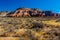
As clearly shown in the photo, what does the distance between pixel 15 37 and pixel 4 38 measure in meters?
0.79

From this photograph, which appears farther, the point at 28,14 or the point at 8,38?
the point at 28,14

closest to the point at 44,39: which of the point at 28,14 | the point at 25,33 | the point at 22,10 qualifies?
the point at 25,33

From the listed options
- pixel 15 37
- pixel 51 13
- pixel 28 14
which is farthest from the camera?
pixel 51 13

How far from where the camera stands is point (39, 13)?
223 feet

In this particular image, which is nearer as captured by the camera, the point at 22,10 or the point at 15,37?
the point at 15,37

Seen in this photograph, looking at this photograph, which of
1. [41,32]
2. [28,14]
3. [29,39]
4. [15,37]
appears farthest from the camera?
[28,14]

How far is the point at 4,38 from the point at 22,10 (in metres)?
58.4

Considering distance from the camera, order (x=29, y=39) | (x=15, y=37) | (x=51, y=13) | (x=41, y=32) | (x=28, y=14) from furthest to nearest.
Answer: (x=51, y=13)
(x=28, y=14)
(x=41, y=32)
(x=15, y=37)
(x=29, y=39)

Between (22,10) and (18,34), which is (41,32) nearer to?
(18,34)

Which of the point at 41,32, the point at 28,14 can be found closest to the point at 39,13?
the point at 28,14

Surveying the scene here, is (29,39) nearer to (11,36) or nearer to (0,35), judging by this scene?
(11,36)

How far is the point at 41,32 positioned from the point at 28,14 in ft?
172

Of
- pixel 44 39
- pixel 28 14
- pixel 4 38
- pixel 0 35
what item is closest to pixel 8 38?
pixel 4 38

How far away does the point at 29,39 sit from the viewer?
11578mm
